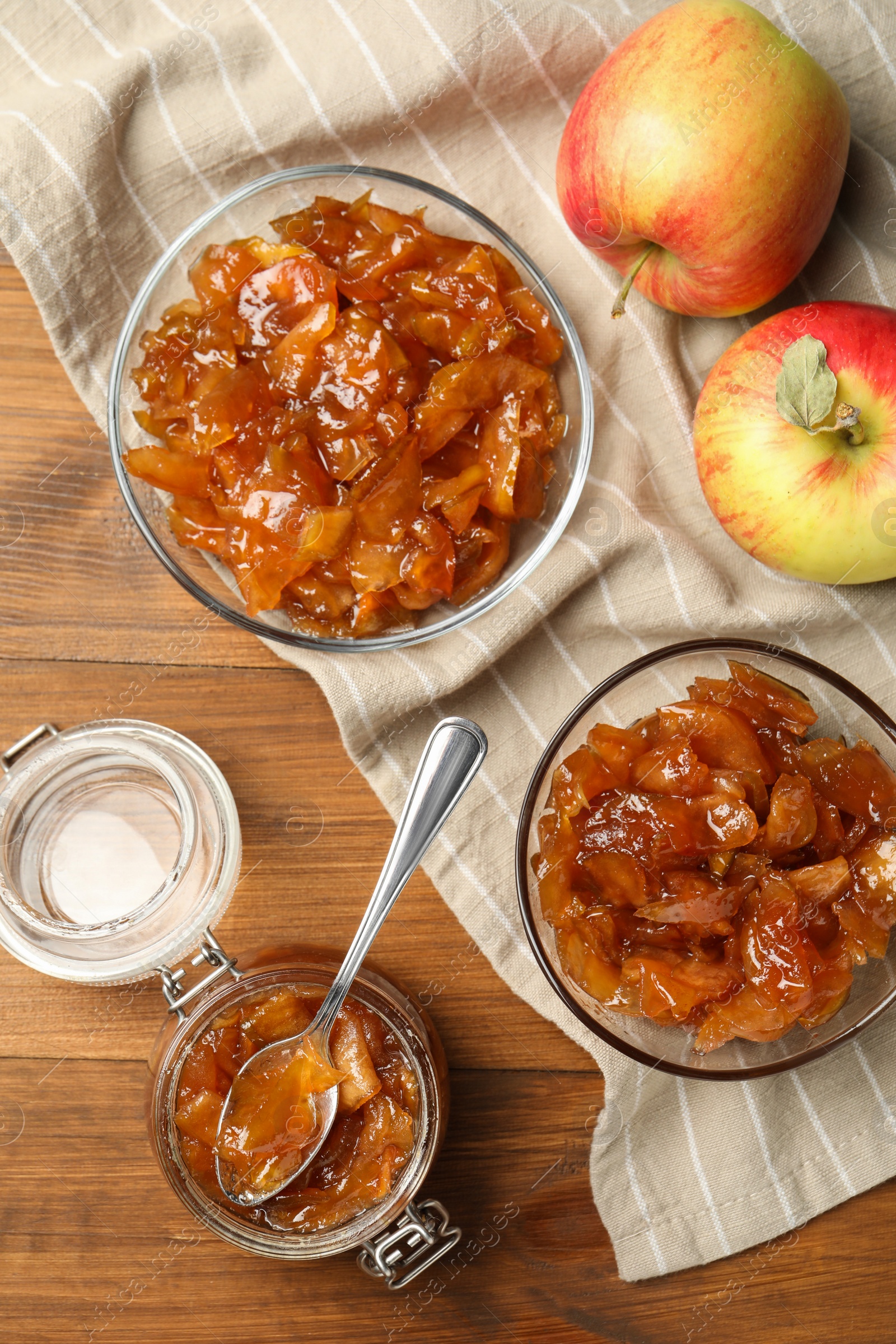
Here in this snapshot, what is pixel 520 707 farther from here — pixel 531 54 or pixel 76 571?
pixel 531 54

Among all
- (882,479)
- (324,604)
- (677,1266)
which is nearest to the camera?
(882,479)

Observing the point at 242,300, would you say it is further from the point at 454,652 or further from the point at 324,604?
the point at 454,652

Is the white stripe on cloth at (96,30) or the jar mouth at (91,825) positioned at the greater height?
the white stripe on cloth at (96,30)

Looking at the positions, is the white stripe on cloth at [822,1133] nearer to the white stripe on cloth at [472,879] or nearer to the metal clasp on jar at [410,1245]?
the white stripe on cloth at [472,879]

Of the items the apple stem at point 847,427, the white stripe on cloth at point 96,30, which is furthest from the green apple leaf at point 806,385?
the white stripe on cloth at point 96,30

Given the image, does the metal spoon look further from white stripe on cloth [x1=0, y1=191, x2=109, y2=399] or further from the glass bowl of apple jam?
white stripe on cloth [x1=0, y1=191, x2=109, y2=399]

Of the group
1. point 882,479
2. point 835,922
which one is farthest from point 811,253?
point 835,922
